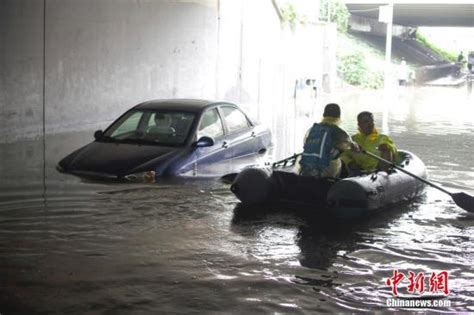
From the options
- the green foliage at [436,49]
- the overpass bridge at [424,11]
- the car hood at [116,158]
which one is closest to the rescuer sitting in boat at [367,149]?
the car hood at [116,158]

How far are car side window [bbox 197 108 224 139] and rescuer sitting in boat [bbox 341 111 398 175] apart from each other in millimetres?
2273

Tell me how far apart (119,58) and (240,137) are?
7.54 meters

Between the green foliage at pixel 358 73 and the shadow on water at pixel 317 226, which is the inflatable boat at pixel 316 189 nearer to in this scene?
the shadow on water at pixel 317 226

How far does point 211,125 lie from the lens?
440 inches

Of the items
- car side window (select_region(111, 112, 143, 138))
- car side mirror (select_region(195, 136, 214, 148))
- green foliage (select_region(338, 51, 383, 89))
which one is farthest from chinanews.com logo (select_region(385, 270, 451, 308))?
green foliage (select_region(338, 51, 383, 89))

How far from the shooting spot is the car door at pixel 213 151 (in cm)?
1055

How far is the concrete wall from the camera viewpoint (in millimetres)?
14922

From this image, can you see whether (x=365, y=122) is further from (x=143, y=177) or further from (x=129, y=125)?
(x=129, y=125)

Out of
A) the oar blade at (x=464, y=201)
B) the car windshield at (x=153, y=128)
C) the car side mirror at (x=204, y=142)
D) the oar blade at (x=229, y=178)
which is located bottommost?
the oar blade at (x=464, y=201)

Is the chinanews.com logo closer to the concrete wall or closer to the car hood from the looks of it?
the car hood

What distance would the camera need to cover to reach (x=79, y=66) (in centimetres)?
1678

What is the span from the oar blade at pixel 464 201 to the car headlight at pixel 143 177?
4184mm

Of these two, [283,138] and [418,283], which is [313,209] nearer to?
[418,283]

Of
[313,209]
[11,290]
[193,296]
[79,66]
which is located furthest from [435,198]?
[79,66]
